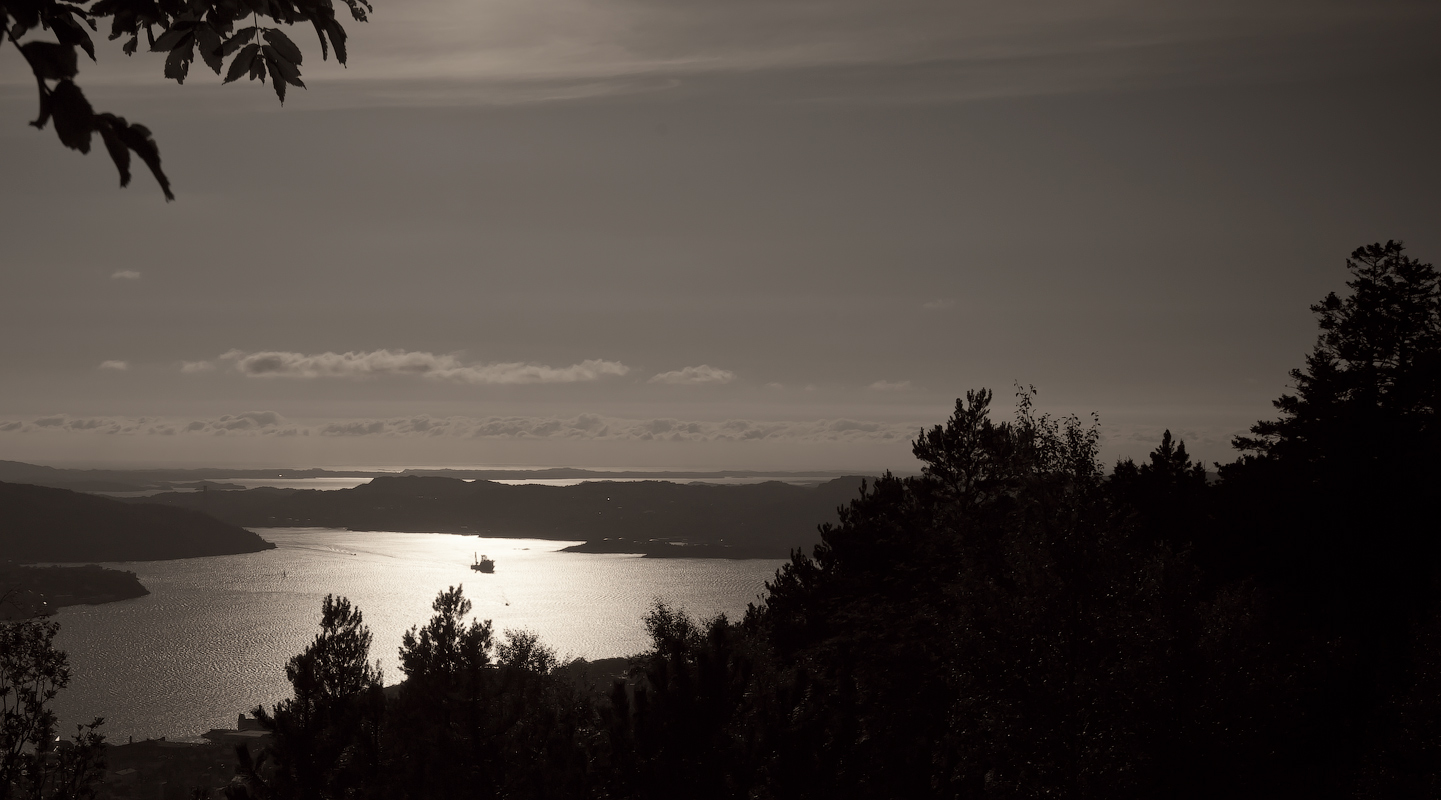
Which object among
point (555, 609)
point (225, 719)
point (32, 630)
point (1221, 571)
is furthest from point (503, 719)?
point (555, 609)

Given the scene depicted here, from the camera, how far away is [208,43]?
142 inches

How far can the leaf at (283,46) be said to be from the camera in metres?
3.68

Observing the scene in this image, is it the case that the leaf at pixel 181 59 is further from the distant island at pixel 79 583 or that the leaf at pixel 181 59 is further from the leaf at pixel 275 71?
the distant island at pixel 79 583

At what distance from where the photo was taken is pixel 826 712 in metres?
14.0

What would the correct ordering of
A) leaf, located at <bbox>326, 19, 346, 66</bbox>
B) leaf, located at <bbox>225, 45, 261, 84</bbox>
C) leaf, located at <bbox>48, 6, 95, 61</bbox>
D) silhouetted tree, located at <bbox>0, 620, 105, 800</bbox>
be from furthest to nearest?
1. silhouetted tree, located at <bbox>0, 620, 105, 800</bbox>
2. leaf, located at <bbox>225, 45, 261, 84</bbox>
3. leaf, located at <bbox>326, 19, 346, 66</bbox>
4. leaf, located at <bbox>48, 6, 95, 61</bbox>

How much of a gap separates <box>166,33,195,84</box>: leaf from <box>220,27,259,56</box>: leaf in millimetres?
116

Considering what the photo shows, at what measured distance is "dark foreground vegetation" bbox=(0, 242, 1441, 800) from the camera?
46.2ft

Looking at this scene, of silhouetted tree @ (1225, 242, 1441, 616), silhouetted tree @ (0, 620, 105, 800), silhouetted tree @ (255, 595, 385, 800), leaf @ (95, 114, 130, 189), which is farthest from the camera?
silhouetted tree @ (1225, 242, 1441, 616)

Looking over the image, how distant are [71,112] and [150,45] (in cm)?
128

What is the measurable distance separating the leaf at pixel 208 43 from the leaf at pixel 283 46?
0.61ft

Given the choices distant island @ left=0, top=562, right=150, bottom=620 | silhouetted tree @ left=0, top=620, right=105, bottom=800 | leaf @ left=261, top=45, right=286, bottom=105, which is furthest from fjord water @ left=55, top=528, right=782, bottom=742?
leaf @ left=261, top=45, right=286, bottom=105

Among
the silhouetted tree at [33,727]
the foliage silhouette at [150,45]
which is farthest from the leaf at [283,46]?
the silhouetted tree at [33,727]

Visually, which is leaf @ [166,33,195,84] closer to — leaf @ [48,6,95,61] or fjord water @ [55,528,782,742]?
leaf @ [48,6,95,61]

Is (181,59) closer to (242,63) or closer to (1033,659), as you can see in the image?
(242,63)
